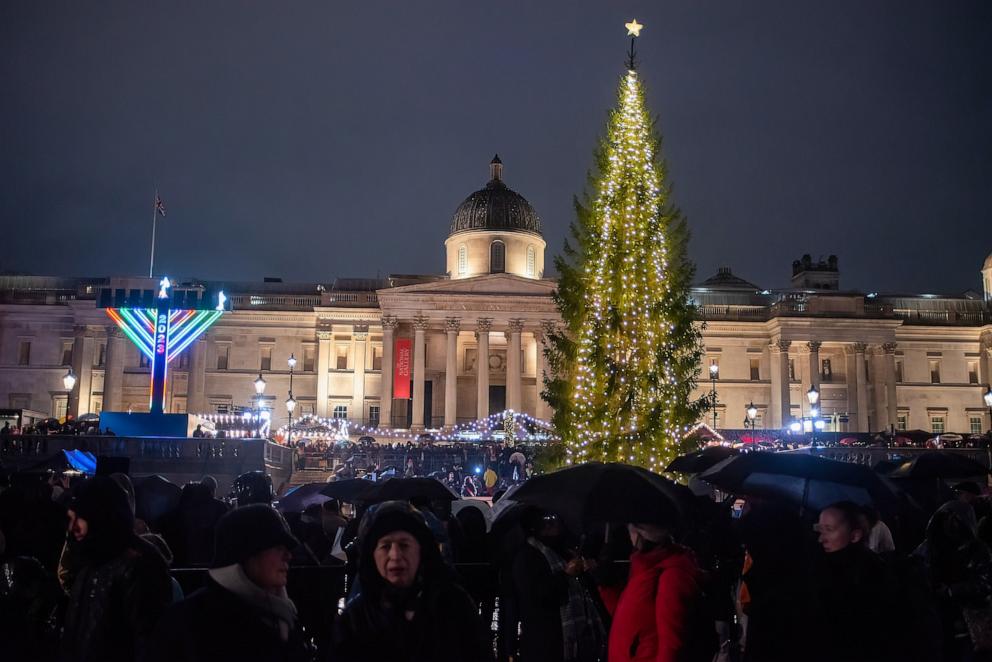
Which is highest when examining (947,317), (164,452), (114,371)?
(947,317)

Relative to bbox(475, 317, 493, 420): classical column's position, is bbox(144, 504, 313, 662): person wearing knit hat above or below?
below

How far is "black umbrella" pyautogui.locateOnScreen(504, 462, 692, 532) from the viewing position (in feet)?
24.2

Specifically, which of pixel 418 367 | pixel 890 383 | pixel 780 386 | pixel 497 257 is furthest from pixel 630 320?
pixel 890 383

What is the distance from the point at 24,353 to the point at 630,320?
56806mm

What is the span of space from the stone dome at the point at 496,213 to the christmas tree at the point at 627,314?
140 feet

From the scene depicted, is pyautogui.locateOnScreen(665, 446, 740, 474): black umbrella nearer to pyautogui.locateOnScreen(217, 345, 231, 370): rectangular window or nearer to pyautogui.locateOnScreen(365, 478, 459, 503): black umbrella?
pyautogui.locateOnScreen(365, 478, 459, 503): black umbrella

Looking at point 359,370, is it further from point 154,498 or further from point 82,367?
point 154,498

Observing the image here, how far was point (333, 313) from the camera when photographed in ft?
214

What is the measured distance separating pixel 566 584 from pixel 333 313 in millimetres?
59068

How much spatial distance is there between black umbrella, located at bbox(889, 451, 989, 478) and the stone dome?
2102 inches

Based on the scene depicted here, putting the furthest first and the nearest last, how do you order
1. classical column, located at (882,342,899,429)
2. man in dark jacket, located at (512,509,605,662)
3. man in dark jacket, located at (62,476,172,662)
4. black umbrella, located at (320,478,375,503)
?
classical column, located at (882,342,899,429), black umbrella, located at (320,478,375,503), man in dark jacket, located at (512,509,605,662), man in dark jacket, located at (62,476,172,662)

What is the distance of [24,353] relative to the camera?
67.2 m

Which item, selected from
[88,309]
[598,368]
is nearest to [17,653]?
[598,368]

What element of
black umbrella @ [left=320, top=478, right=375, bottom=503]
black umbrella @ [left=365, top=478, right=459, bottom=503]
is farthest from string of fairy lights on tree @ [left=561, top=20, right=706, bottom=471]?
black umbrella @ [left=365, top=478, right=459, bottom=503]
